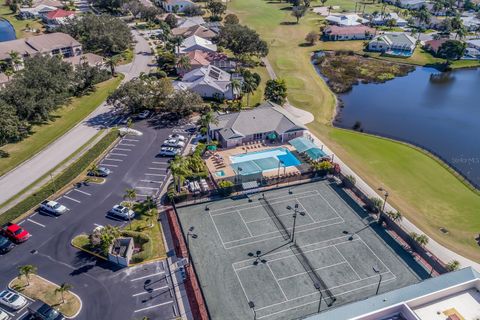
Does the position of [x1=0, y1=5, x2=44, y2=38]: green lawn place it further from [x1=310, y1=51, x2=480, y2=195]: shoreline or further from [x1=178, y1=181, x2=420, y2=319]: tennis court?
[x1=178, y1=181, x2=420, y2=319]: tennis court

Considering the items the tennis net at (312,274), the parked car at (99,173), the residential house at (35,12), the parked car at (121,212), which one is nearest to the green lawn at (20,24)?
the residential house at (35,12)

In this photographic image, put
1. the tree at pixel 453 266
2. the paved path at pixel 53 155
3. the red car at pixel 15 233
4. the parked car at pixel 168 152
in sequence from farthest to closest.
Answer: the parked car at pixel 168 152, the paved path at pixel 53 155, the red car at pixel 15 233, the tree at pixel 453 266

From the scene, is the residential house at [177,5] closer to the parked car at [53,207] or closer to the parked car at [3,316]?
the parked car at [53,207]

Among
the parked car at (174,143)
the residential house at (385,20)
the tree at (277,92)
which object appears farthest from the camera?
the residential house at (385,20)

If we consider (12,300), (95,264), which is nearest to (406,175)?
(95,264)

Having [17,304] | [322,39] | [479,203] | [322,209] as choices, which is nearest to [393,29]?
[322,39]

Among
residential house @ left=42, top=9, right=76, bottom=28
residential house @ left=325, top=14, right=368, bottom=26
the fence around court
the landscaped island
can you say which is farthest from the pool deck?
residential house @ left=42, top=9, right=76, bottom=28
